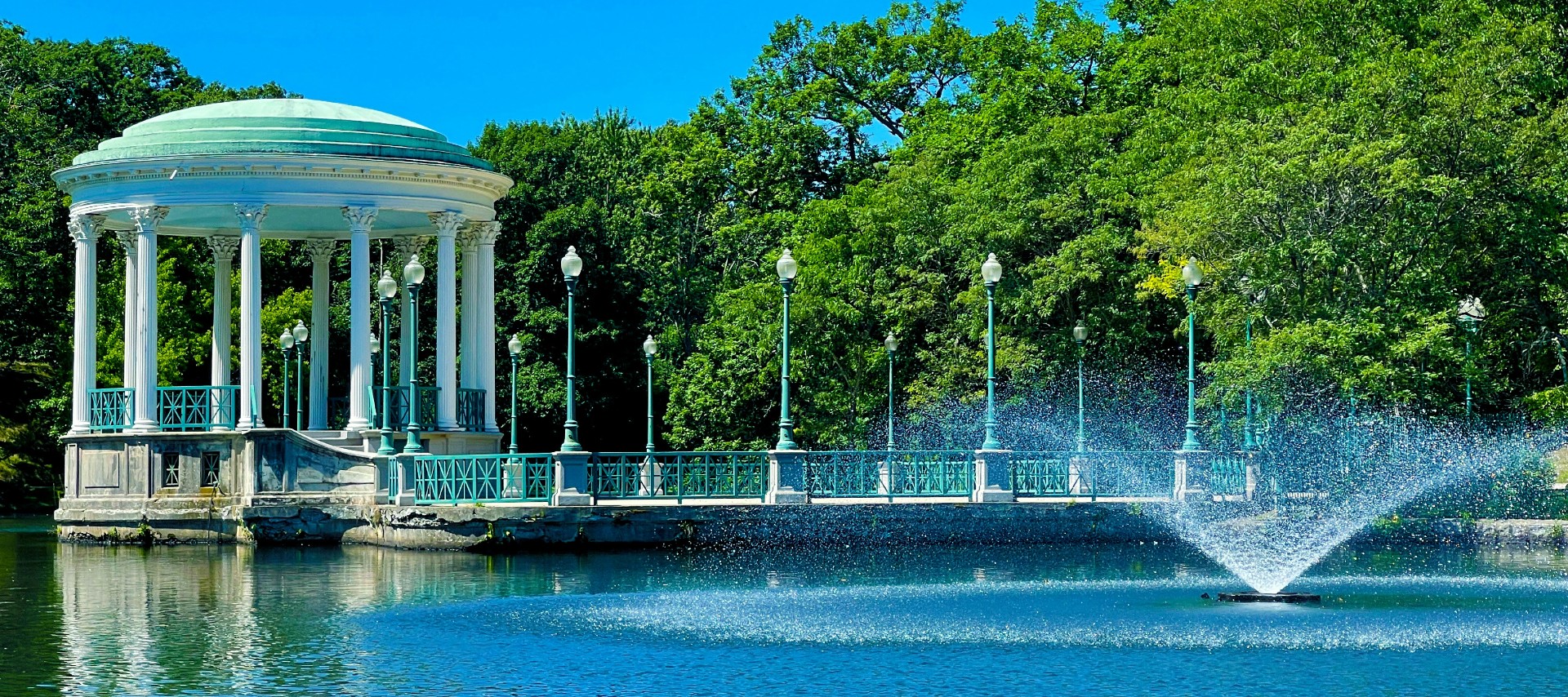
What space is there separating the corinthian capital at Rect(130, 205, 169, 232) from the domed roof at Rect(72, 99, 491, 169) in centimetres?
110

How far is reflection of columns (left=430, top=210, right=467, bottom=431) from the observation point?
153ft

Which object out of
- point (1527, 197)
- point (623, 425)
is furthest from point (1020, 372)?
point (623, 425)

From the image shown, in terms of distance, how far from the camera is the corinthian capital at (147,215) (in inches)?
1746

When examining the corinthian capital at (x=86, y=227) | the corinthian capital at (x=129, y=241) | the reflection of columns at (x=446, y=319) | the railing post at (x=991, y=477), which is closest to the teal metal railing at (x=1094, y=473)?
the railing post at (x=991, y=477)

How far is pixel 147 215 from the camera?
4434cm

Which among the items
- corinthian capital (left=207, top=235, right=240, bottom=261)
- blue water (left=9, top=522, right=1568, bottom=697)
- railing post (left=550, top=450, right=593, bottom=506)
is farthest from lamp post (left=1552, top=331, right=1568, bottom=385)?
corinthian capital (left=207, top=235, right=240, bottom=261)

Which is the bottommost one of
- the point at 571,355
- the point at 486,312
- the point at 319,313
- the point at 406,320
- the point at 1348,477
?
the point at 1348,477

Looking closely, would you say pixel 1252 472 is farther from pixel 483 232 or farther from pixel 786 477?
pixel 483 232

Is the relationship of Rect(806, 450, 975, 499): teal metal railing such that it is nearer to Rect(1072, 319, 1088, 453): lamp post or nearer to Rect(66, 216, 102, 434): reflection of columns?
Rect(1072, 319, 1088, 453): lamp post

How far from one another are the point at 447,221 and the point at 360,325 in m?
3.08

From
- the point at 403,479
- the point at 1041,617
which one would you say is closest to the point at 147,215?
the point at 403,479

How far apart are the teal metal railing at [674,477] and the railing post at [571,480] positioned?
1.56 feet

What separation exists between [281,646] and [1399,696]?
454 inches

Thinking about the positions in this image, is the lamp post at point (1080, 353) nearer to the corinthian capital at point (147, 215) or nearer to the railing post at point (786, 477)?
the railing post at point (786, 477)
